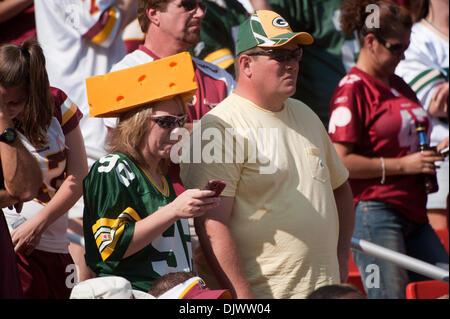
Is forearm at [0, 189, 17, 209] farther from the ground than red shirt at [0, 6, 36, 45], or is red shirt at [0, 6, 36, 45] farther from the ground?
forearm at [0, 189, 17, 209]

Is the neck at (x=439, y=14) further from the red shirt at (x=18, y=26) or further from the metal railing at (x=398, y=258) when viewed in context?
the red shirt at (x=18, y=26)

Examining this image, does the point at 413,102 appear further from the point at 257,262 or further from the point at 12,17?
the point at 12,17

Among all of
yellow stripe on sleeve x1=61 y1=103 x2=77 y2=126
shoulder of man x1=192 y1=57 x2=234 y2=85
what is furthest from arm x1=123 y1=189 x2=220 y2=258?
shoulder of man x1=192 y1=57 x2=234 y2=85

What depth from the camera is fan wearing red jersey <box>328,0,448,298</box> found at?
4.56m

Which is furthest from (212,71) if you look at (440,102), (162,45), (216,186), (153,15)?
(440,102)

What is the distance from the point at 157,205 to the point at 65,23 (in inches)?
92.7

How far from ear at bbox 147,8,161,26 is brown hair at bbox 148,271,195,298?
5.78 ft

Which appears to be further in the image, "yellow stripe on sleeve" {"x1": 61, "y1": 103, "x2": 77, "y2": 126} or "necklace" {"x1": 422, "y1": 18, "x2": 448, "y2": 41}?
"necklace" {"x1": 422, "y1": 18, "x2": 448, "y2": 41}

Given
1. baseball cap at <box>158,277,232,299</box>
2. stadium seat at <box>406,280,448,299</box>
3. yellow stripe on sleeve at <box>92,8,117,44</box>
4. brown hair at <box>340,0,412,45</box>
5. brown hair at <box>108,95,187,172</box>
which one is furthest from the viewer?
yellow stripe on sleeve at <box>92,8,117,44</box>

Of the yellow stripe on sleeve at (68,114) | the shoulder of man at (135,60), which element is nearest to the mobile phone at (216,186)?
the yellow stripe on sleeve at (68,114)

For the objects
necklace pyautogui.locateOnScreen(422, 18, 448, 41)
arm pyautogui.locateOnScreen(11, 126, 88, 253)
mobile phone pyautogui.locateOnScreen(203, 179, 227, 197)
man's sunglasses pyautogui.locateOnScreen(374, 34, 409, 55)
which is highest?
mobile phone pyautogui.locateOnScreen(203, 179, 227, 197)

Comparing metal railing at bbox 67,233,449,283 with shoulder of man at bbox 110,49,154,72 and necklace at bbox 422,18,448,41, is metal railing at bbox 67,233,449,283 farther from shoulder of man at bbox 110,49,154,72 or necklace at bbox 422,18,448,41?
necklace at bbox 422,18,448,41
